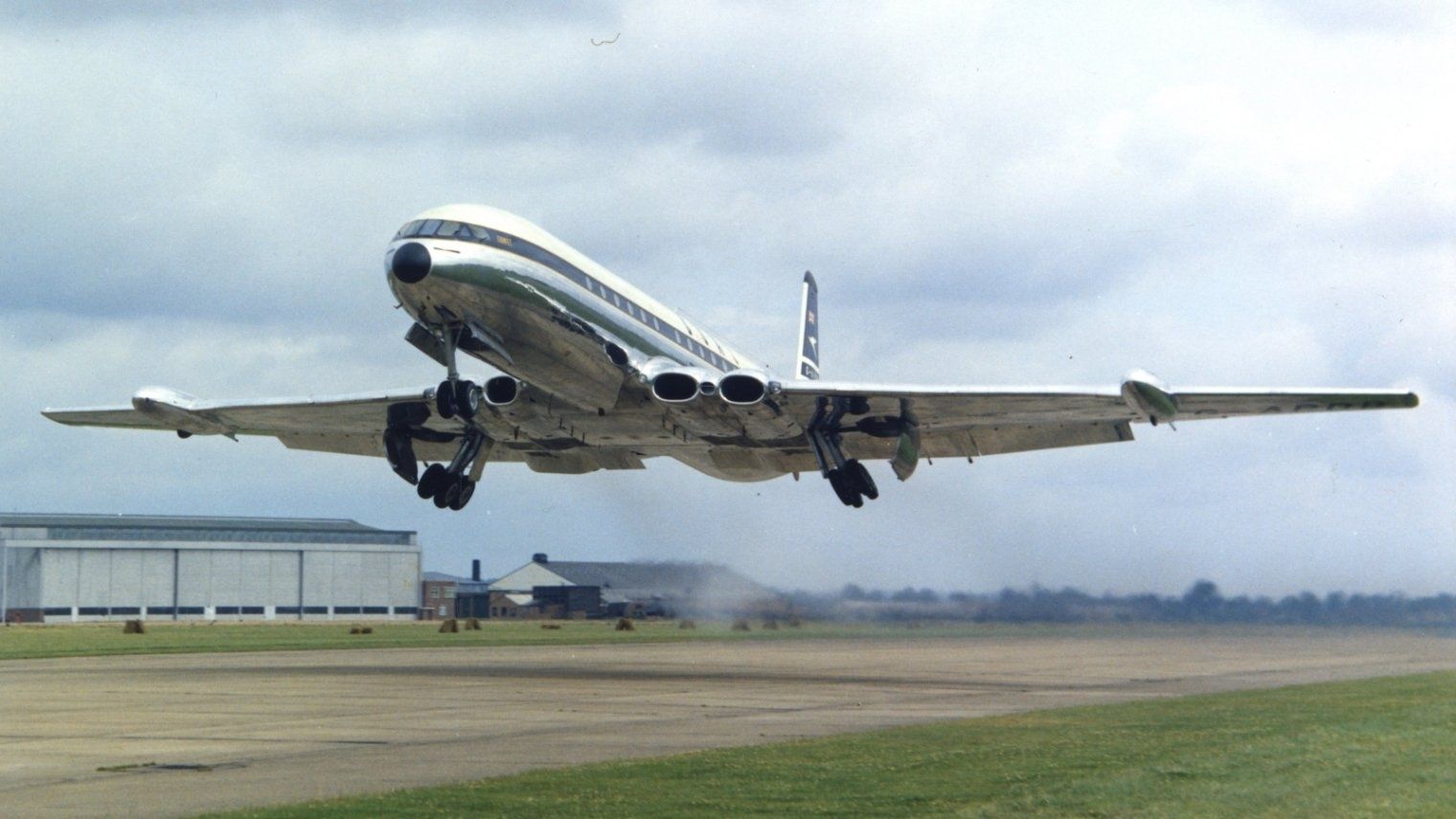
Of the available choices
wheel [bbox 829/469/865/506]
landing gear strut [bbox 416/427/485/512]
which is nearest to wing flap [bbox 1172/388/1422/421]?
wheel [bbox 829/469/865/506]

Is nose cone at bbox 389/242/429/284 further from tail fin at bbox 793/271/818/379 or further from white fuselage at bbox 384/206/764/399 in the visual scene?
tail fin at bbox 793/271/818/379

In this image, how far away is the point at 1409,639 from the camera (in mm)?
38625

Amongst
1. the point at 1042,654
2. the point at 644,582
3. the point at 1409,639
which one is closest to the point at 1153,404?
the point at 1042,654

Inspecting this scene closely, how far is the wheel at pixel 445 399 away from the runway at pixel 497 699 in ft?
14.6

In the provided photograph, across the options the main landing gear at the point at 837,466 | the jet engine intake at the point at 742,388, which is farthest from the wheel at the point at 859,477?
the jet engine intake at the point at 742,388

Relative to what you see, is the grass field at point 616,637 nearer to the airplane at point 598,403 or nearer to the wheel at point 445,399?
the airplane at point 598,403

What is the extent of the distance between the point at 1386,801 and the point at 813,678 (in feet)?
51.7

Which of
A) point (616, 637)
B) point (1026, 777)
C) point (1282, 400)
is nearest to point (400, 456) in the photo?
point (1282, 400)

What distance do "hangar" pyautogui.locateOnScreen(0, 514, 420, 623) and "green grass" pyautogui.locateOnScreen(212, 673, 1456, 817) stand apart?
81.9m

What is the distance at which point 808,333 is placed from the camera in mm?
46125

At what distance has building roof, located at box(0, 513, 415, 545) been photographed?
92.1 m

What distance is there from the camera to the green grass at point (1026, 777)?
1079 centimetres

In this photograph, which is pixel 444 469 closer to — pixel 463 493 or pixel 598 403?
pixel 463 493

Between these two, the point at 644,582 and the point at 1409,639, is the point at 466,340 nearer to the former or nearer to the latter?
the point at 644,582
